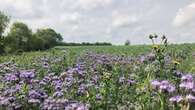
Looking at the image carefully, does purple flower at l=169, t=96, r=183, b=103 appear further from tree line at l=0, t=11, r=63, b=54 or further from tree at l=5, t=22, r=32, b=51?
tree at l=5, t=22, r=32, b=51

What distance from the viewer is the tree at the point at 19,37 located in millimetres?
71062

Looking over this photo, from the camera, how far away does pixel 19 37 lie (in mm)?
75375

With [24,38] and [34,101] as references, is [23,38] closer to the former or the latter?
[24,38]

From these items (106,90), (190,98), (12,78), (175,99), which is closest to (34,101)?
(106,90)

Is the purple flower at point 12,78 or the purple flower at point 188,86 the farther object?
the purple flower at point 12,78

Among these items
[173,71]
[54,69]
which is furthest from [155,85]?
[54,69]

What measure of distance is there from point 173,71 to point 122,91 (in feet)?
3.00

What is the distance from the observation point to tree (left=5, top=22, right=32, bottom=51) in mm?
71062

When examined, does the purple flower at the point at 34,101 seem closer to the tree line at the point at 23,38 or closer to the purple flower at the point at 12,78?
the purple flower at the point at 12,78

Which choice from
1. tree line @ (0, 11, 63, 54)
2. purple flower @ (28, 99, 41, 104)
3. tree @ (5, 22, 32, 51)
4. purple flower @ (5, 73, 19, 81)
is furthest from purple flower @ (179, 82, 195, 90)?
tree @ (5, 22, 32, 51)

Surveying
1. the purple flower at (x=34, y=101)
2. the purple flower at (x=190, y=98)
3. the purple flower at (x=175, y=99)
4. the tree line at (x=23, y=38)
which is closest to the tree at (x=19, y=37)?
the tree line at (x=23, y=38)

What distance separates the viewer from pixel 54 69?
1388 centimetres

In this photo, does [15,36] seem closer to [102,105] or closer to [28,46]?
[28,46]

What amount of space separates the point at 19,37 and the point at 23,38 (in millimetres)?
559
